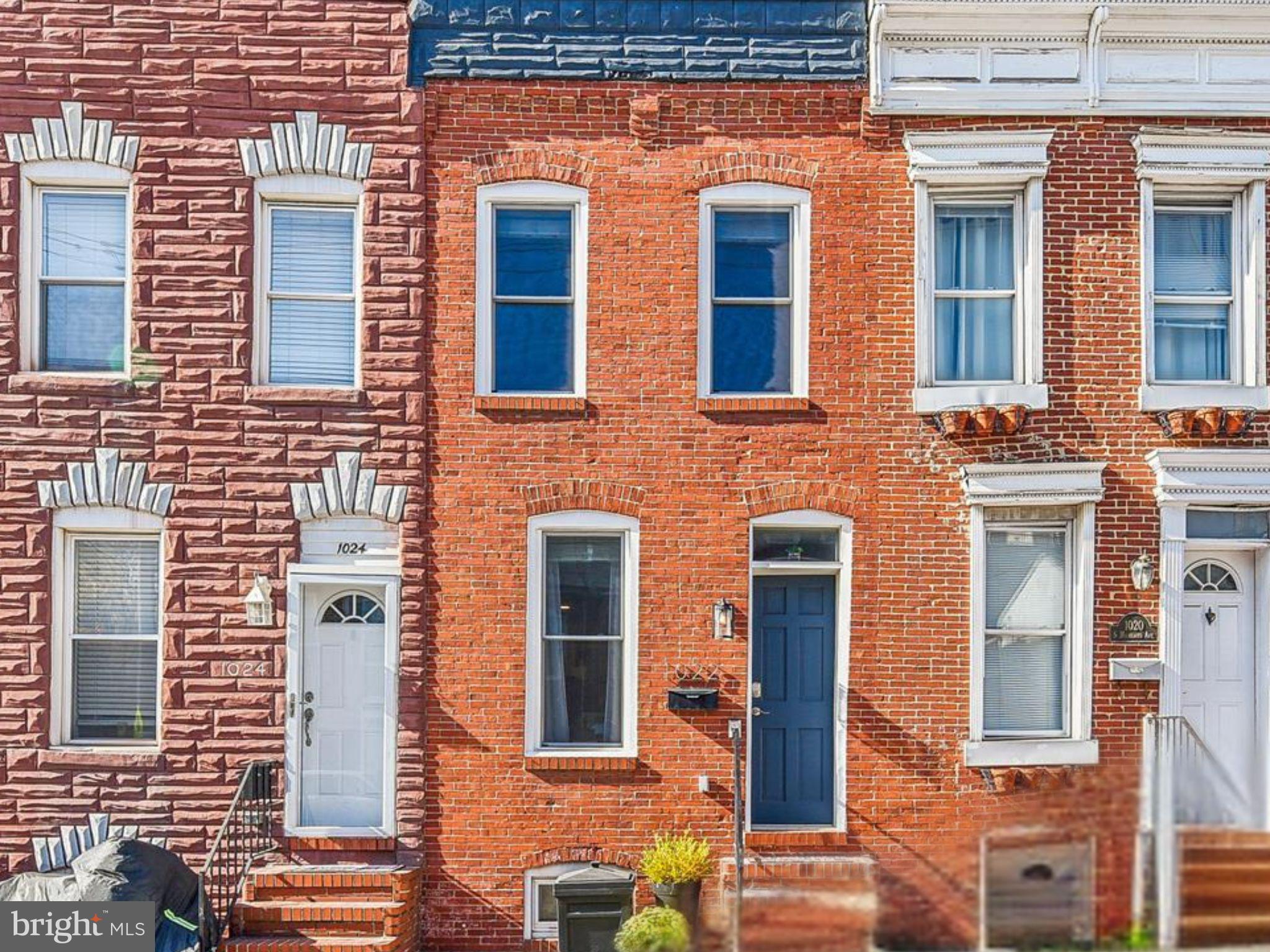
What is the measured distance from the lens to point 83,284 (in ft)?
34.2

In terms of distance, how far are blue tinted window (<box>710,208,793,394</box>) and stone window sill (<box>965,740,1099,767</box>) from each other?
335 centimetres

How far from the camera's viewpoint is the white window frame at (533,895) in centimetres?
1021

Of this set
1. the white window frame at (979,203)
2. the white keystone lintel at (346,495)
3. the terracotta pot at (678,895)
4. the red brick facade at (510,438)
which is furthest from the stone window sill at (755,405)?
the terracotta pot at (678,895)

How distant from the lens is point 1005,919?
708cm

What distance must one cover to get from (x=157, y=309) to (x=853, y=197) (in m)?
5.81

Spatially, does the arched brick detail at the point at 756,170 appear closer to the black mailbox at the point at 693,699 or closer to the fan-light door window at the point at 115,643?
the black mailbox at the point at 693,699

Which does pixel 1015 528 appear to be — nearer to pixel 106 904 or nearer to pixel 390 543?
pixel 390 543

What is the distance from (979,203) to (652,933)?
6.46m

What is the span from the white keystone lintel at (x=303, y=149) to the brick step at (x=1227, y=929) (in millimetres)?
8146

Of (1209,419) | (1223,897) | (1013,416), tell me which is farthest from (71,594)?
(1209,419)

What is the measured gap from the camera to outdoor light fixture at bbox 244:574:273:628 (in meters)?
10.1

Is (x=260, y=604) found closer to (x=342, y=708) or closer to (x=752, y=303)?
(x=342, y=708)

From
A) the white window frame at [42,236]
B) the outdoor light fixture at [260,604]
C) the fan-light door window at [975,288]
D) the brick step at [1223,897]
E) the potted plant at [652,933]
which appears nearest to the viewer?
the brick step at [1223,897]

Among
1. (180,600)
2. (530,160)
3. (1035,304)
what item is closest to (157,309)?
(180,600)
